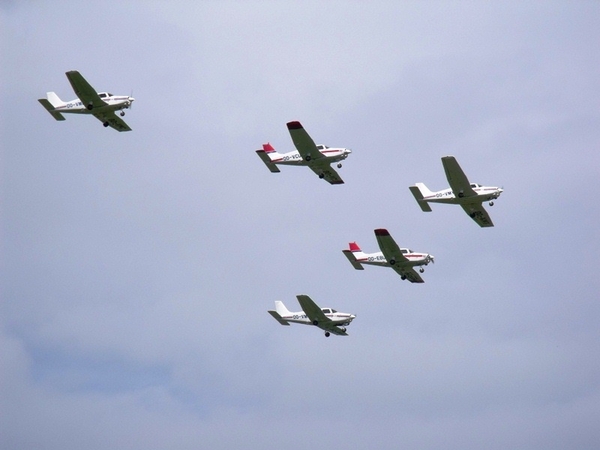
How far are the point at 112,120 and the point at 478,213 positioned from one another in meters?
28.6

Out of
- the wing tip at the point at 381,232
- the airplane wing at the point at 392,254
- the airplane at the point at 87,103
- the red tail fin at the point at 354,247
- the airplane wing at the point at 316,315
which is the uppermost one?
the airplane at the point at 87,103

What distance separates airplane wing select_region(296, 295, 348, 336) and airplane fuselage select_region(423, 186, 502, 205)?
1215cm

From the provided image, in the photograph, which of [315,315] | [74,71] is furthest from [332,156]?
[74,71]

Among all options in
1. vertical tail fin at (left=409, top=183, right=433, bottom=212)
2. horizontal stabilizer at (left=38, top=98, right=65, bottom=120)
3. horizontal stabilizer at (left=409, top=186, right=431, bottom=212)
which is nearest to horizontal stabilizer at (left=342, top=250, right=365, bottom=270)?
vertical tail fin at (left=409, top=183, right=433, bottom=212)

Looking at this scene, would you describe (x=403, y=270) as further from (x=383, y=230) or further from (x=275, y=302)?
(x=275, y=302)

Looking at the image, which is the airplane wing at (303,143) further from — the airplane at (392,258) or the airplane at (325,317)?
the airplane at (325,317)

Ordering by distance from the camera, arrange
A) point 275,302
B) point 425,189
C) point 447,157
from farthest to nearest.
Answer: point 275,302 < point 425,189 < point 447,157

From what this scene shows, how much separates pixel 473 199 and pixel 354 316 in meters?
14.1

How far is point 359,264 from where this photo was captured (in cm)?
9694

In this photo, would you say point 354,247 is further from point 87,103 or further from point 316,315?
point 87,103

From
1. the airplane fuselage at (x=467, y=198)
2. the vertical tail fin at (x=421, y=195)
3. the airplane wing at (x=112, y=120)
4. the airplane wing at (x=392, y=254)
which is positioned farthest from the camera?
the airplane wing at (x=112, y=120)

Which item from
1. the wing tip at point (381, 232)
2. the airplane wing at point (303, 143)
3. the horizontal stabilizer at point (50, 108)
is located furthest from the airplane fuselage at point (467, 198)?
the horizontal stabilizer at point (50, 108)

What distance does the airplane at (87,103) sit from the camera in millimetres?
91375

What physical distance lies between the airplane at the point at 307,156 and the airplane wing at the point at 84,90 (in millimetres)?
13372
